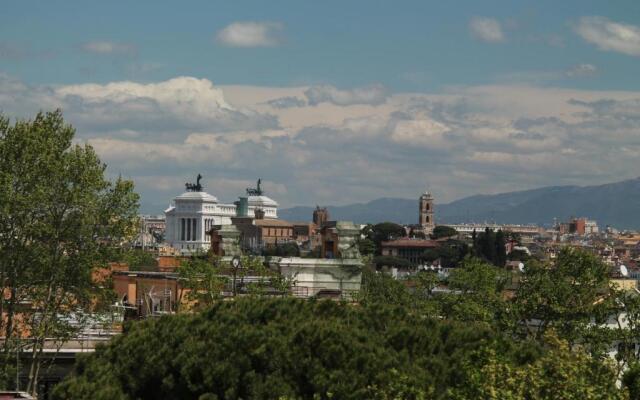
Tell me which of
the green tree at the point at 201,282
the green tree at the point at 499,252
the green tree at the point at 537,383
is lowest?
the green tree at the point at 537,383

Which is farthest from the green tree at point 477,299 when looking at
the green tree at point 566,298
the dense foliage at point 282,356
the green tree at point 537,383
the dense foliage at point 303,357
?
the green tree at point 537,383

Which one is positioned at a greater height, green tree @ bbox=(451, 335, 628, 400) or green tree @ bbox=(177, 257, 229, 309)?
green tree @ bbox=(177, 257, 229, 309)

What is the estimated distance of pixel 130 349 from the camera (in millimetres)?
25938

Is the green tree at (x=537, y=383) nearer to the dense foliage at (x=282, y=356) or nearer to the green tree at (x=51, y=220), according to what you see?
the dense foliage at (x=282, y=356)

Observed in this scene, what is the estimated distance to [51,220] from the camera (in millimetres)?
37688

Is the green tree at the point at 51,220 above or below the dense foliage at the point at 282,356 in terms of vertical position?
above

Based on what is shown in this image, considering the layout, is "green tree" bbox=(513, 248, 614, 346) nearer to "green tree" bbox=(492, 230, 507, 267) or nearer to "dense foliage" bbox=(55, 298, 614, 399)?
"dense foliage" bbox=(55, 298, 614, 399)

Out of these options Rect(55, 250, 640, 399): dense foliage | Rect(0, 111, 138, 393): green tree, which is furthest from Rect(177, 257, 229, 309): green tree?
Rect(55, 250, 640, 399): dense foliage

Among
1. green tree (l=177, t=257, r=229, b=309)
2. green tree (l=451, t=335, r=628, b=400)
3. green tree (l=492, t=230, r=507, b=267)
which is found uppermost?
green tree (l=492, t=230, r=507, b=267)

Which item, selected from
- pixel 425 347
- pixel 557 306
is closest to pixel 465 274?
pixel 557 306

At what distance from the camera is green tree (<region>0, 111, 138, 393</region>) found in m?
37.0

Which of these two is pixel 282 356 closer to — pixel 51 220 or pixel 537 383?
pixel 537 383

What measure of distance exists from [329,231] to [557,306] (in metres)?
8.77

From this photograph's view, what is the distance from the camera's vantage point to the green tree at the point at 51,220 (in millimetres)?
36969
